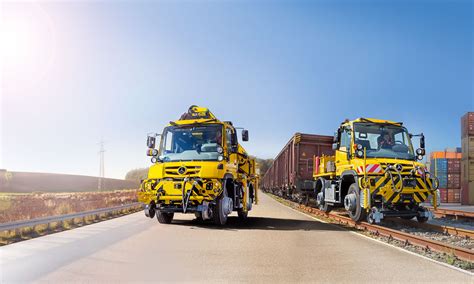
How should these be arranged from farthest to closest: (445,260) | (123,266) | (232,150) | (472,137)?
(472,137) → (232,150) → (445,260) → (123,266)

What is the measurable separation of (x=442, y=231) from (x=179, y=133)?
8292mm

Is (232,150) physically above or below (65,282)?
above

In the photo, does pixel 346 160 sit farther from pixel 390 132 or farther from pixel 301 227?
pixel 301 227

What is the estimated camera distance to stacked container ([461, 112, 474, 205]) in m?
26.8

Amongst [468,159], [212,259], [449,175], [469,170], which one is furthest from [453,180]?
[212,259]

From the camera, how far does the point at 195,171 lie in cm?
1159

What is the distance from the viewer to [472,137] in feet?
87.7

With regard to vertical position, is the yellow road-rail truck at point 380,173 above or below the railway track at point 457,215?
above

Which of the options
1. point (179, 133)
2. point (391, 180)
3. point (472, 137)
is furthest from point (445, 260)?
point (472, 137)

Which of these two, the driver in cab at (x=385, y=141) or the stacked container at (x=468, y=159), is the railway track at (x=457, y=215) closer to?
the driver in cab at (x=385, y=141)

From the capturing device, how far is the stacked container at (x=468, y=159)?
2678cm

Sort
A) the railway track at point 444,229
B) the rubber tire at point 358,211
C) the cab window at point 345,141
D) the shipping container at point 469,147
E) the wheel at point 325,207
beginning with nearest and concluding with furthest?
1. the railway track at point 444,229
2. the rubber tire at point 358,211
3. the cab window at point 345,141
4. the wheel at point 325,207
5. the shipping container at point 469,147

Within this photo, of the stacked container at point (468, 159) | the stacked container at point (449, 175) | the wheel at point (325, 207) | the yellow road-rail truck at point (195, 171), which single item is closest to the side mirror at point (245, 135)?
the yellow road-rail truck at point (195, 171)

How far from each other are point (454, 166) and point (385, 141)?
21464mm
